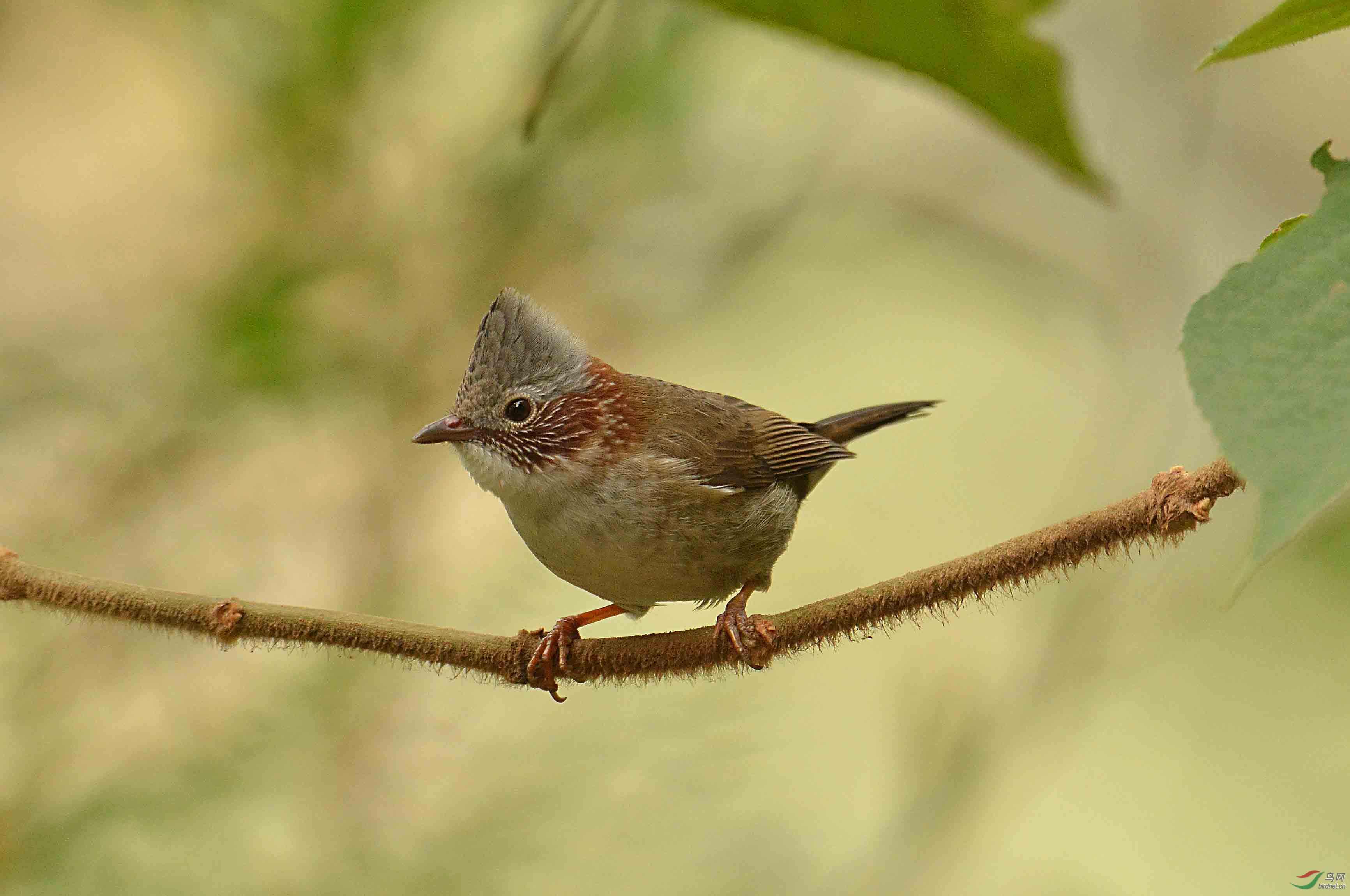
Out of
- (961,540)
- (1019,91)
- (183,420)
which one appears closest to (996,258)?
(961,540)

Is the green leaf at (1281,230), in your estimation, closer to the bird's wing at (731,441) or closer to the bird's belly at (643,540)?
the bird's belly at (643,540)

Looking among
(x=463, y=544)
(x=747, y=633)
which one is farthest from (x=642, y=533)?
(x=463, y=544)

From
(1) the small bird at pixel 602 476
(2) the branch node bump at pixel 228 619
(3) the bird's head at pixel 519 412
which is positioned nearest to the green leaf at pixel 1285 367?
(2) the branch node bump at pixel 228 619

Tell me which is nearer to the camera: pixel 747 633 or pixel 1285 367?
pixel 1285 367

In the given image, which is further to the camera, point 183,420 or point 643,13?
point 643,13

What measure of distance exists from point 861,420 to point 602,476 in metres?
1.55

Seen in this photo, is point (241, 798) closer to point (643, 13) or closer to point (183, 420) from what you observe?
point (183, 420)

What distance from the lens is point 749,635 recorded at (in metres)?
2.87

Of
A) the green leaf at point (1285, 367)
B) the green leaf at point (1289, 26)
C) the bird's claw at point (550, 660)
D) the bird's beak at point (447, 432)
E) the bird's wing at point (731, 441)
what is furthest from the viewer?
the bird's wing at point (731, 441)

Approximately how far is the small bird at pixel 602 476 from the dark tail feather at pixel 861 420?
758mm

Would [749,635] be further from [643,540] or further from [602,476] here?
[602,476]

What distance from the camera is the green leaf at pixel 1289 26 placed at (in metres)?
1.22

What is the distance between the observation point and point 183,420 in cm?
466

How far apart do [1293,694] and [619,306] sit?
370 cm
